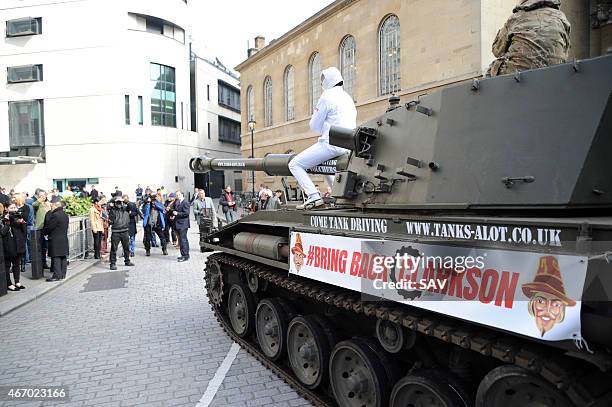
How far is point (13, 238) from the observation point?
9.30 metres

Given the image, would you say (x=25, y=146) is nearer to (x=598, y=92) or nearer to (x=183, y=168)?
(x=183, y=168)

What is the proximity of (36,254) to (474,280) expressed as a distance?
10.5m

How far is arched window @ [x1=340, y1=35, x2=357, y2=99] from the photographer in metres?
27.6

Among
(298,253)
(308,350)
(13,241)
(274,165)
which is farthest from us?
(13,241)

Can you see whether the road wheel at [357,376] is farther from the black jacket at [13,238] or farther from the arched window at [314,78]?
the arched window at [314,78]

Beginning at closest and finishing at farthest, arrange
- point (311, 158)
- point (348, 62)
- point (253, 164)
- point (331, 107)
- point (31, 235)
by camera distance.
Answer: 1. point (331, 107)
2. point (311, 158)
3. point (253, 164)
4. point (31, 235)
5. point (348, 62)

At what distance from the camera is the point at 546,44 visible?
366cm

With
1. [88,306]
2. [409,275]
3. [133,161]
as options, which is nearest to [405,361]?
[409,275]

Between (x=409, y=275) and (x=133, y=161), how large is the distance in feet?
104

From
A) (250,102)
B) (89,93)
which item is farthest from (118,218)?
(250,102)

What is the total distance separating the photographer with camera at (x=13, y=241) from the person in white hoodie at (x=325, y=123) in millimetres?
6719

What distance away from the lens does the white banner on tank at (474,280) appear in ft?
7.61

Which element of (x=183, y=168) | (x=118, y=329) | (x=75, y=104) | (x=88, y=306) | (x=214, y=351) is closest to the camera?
Result: (x=214, y=351)

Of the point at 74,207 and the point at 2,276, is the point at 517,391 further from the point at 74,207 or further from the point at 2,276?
the point at 74,207
